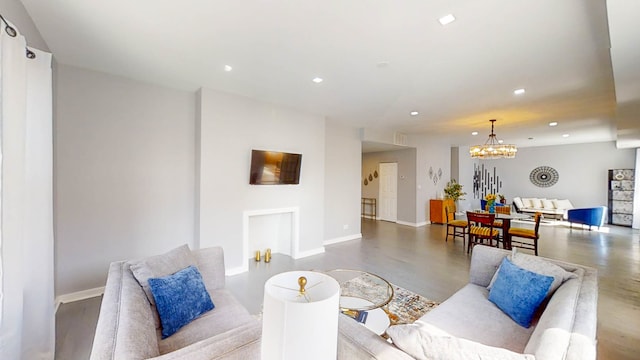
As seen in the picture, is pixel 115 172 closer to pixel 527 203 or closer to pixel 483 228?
pixel 483 228

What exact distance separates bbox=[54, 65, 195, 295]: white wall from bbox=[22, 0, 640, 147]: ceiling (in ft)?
1.01

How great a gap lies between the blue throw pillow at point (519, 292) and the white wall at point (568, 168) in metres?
9.08

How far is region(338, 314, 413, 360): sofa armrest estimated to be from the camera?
1.03 m

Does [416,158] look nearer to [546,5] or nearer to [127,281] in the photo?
[546,5]

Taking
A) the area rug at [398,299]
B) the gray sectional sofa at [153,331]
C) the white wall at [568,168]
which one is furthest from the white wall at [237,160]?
the white wall at [568,168]

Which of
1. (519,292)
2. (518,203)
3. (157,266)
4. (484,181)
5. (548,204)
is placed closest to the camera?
(157,266)

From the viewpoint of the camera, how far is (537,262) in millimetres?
2143

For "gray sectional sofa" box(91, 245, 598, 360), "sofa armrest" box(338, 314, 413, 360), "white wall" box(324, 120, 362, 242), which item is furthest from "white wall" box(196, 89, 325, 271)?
"sofa armrest" box(338, 314, 413, 360)

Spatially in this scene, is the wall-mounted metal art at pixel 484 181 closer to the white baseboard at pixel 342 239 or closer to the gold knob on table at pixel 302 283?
the white baseboard at pixel 342 239

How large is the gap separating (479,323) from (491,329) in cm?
8

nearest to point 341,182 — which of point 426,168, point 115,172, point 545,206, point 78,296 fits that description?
point 426,168

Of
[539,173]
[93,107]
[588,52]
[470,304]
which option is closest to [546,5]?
[588,52]

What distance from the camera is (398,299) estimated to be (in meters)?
3.13

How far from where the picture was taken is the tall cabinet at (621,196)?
824cm
